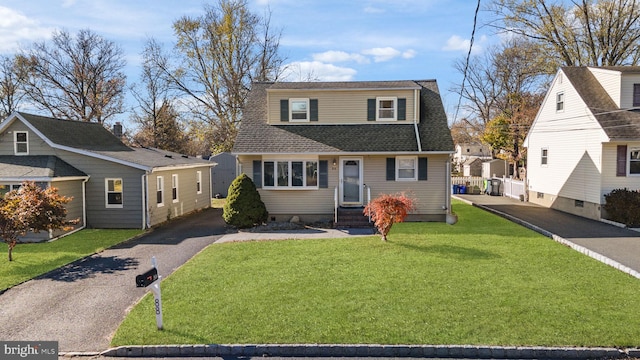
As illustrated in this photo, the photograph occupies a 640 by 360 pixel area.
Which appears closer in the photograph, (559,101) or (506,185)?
(559,101)

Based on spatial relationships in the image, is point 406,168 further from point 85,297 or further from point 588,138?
point 85,297

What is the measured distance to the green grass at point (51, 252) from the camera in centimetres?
1073

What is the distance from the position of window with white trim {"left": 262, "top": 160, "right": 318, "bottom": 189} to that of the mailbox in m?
10.9

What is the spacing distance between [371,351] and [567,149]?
19.4 meters

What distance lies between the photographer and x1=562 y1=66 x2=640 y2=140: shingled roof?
1739 centimetres

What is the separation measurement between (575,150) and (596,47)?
14991 millimetres

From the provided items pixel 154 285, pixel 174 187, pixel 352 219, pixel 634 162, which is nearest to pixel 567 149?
pixel 634 162

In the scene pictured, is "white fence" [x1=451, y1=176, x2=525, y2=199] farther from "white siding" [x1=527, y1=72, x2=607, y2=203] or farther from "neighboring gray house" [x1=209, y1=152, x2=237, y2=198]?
"neighboring gray house" [x1=209, y1=152, x2=237, y2=198]

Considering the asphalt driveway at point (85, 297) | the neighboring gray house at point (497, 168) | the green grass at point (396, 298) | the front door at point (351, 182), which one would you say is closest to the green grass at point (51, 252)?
the asphalt driveway at point (85, 297)

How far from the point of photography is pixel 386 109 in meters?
18.8

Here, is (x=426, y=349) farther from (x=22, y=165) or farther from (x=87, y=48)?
(x=87, y=48)

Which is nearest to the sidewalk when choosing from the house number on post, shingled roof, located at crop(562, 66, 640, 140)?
shingled roof, located at crop(562, 66, 640, 140)

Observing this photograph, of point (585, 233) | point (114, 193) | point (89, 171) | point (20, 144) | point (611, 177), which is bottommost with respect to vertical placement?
point (585, 233)

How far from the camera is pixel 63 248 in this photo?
1371 cm
